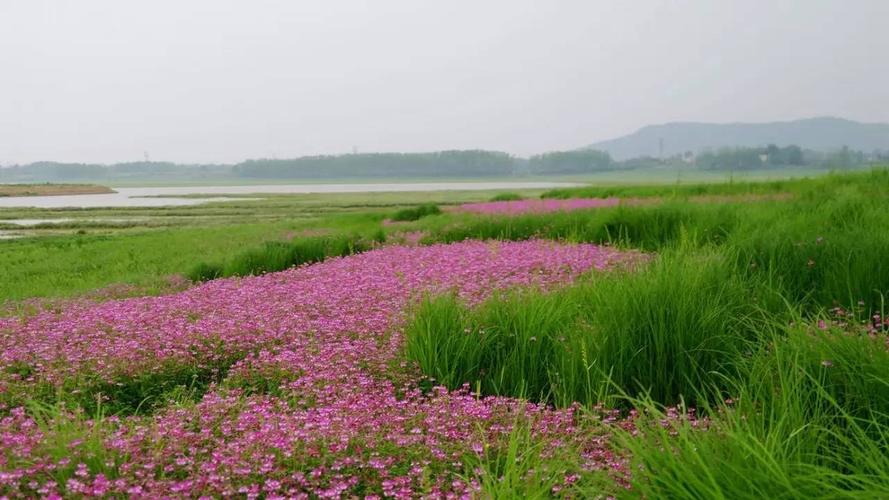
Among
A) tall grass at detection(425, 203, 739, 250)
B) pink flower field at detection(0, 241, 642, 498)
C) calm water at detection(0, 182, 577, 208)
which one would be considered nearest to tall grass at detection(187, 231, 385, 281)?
tall grass at detection(425, 203, 739, 250)

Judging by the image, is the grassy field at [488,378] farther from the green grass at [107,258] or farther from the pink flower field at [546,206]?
the pink flower field at [546,206]

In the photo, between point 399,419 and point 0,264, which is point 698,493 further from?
point 0,264

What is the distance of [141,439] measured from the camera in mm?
3531

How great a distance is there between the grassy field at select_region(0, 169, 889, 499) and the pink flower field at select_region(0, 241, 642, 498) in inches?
0.9

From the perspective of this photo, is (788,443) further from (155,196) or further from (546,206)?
(155,196)

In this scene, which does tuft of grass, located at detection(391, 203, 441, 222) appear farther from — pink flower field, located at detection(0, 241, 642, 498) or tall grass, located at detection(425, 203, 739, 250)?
pink flower field, located at detection(0, 241, 642, 498)

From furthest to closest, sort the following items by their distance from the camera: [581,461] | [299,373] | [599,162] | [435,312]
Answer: [599,162] < [435,312] < [299,373] < [581,461]

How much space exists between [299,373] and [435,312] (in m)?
1.26

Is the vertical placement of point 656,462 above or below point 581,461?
above

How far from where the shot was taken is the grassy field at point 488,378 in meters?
3.07

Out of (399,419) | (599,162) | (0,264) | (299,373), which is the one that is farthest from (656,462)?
(599,162)

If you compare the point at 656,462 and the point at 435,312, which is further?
the point at 435,312

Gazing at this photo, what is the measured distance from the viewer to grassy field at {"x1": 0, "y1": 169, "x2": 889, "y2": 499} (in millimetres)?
3070

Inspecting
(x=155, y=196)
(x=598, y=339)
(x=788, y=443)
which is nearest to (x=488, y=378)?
(x=598, y=339)
